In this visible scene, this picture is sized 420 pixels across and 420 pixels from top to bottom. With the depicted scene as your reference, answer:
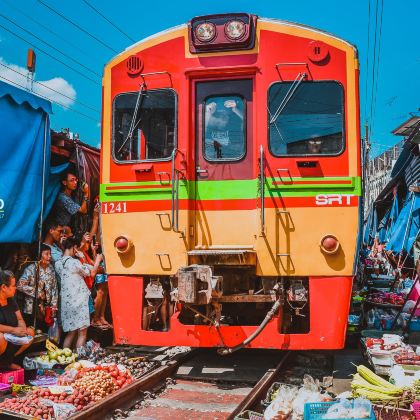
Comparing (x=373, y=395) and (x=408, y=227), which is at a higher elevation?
(x=408, y=227)

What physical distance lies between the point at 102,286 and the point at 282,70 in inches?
178

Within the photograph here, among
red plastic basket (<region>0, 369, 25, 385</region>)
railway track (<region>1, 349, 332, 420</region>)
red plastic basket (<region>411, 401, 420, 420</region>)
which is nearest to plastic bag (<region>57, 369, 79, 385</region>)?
red plastic basket (<region>0, 369, 25, 385</region>)

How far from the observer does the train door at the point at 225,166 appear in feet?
19.9

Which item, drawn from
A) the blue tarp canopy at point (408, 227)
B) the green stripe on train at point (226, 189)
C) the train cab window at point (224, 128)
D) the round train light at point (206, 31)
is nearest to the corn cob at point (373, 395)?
the green stripe on train at point (226, 189)

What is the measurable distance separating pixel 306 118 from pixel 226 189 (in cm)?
120

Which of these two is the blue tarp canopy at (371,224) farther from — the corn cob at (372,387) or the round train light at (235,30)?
the corn cob at (372,387)

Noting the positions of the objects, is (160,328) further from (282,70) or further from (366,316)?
(366,316)

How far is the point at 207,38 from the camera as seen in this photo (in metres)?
6.18

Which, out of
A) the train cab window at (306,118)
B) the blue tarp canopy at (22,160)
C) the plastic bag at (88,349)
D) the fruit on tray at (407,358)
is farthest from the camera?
the plastic bag at (88,349)

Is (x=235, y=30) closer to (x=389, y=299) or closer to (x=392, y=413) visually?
(x=392, y=413)

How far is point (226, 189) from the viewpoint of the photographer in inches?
243

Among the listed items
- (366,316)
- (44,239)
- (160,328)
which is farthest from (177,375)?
(366,316)

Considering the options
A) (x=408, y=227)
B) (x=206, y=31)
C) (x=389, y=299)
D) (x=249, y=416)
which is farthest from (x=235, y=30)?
(x=408, y=227)

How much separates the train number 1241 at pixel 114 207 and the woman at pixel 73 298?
5.06ft
